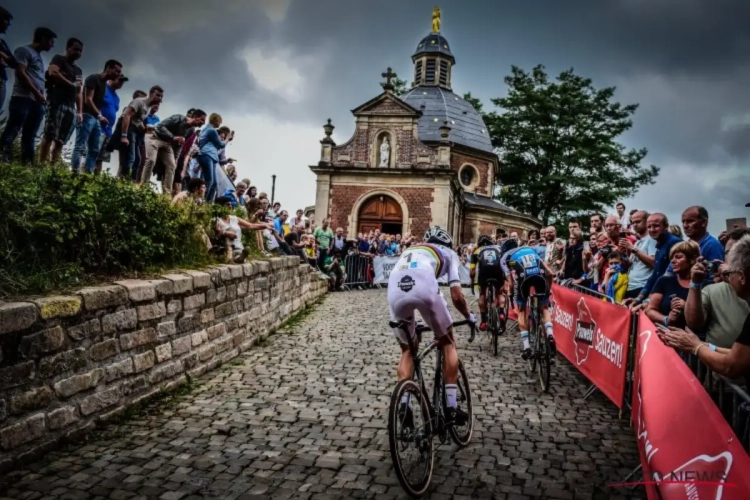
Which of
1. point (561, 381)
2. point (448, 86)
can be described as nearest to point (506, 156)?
point (448, 86)

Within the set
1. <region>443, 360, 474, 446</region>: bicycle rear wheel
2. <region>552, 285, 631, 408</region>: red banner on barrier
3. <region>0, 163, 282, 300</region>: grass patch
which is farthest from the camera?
<region>552, 285, 631, 408</region>: red banner on barrier

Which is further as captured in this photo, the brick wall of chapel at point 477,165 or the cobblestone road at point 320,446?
the brick wall of chapel at point 477,165

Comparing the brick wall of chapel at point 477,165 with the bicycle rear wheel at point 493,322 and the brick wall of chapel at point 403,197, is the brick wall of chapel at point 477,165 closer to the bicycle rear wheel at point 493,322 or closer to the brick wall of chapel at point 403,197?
the brick wall of chapel at point 403,197

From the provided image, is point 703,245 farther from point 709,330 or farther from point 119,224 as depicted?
point 119,224

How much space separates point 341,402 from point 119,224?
304 cm

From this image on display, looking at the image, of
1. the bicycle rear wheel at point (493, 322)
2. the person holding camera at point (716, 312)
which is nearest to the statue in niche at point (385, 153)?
the bicycle rear wheel at point (493, 322)

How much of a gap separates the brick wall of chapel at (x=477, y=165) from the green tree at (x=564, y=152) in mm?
6361

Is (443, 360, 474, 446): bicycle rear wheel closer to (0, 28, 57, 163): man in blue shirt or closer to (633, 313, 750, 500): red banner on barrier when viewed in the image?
(633, 313, 750, 500): red banner on barrier

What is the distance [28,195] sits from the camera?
501 centimetres

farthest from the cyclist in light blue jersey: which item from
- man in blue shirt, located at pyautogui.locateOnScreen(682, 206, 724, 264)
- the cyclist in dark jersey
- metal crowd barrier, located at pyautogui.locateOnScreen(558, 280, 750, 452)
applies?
metal crowd barrier, located at pyautogui.locateOnScreen(558, 280, 750, 452)

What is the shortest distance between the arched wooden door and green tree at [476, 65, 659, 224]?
1943 cm

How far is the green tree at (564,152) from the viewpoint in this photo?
157 ft

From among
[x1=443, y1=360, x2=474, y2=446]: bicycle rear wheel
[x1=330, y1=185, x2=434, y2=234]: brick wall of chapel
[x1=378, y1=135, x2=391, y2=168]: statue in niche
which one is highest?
[x1=378, y1=135, x2=391, y2=168]: statue in niche

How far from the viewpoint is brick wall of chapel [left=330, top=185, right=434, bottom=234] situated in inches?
→ 1305
